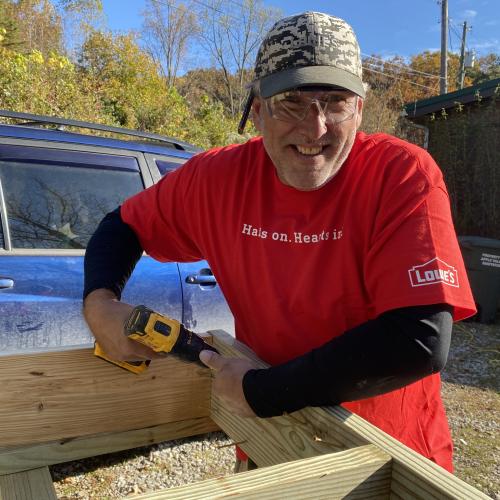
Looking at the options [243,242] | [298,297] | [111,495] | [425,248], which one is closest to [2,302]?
[111,495]

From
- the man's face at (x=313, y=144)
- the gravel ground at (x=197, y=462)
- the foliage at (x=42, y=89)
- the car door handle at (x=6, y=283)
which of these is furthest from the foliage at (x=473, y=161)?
the man's face at (x=313, y=144)

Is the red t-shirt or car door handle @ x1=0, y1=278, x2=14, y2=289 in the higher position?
the red t-shirt

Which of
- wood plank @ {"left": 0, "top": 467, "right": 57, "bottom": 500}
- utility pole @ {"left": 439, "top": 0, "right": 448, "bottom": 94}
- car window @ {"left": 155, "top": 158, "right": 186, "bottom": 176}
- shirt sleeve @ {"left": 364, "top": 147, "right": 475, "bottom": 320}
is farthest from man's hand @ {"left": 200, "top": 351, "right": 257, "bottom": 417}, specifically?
utility pole @ {"left": 439, "top": 0, "right": 448, "bottom": 94}

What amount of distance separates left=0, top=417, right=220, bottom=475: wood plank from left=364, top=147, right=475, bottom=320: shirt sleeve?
0.98 meters

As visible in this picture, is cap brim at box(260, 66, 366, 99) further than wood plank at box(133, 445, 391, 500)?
Yes

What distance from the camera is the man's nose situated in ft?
4.09

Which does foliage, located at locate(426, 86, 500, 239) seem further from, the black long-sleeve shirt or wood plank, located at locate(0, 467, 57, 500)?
wood plank, located at locate(0, 467, 57, 500)

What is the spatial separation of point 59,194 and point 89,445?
1.87 meters

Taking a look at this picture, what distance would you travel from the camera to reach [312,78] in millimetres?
1198

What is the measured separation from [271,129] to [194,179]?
35 centimetres

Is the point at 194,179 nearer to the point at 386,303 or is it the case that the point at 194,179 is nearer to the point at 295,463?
the point at 386,303

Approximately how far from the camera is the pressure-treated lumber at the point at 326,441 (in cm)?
83

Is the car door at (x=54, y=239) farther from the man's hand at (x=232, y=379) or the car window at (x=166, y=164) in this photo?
the man's hand at (x=232, y=379)

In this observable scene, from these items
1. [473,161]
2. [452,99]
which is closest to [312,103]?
[473,161]
